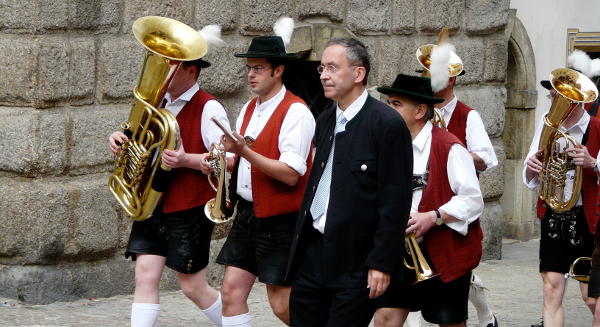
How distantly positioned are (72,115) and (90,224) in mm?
755

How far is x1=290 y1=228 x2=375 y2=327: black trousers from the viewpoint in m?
6.16

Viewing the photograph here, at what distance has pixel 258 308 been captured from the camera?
9773mm

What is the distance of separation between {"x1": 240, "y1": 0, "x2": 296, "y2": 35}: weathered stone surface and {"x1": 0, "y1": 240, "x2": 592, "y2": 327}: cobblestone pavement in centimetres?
201

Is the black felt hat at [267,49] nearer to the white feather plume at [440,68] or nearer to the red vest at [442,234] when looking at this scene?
the white feather plume at [440,68]

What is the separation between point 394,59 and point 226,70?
2.17 metres

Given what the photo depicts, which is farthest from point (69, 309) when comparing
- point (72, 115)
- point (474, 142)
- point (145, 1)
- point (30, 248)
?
point (474, 142)

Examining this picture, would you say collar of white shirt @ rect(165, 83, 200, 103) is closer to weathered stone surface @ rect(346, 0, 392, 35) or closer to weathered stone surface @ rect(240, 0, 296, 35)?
weathered stone surface @ rect(240, 0, 296, 35)

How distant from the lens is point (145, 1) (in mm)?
9625

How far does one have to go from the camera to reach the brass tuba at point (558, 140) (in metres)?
8.62

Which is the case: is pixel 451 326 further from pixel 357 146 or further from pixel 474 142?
pixel 474 142

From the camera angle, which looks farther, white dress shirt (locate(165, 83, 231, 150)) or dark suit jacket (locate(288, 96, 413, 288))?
white dress shirt (locate(165, 83, 231, 150))

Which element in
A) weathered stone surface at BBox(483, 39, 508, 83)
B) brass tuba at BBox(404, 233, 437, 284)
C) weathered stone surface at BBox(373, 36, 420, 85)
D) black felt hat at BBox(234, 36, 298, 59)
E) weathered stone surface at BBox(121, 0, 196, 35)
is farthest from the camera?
weathered stone surface at BBox(483, 39, 508, 83)

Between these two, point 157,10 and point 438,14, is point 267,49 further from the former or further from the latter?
point 438,14

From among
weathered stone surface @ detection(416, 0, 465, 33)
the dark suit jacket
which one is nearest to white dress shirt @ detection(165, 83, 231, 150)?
the dark suit jacket
